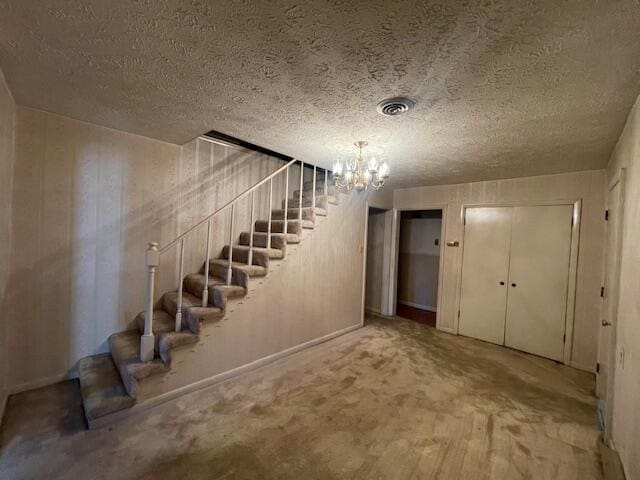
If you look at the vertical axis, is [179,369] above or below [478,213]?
→ below

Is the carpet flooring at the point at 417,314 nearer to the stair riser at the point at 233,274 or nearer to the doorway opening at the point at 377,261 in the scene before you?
the doorway opening at the point at 377,261

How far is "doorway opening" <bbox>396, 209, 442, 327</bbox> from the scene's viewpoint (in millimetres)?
5270

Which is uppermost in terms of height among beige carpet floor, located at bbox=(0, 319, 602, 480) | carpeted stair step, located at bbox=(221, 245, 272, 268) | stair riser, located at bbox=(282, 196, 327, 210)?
stair riser, located at bbox=(282, 196, 327, 210)

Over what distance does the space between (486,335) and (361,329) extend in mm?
1744

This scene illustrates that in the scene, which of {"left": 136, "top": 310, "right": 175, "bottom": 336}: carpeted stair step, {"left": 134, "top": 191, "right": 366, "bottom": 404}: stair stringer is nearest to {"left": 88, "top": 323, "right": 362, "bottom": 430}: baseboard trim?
{"left": 134, "top": 191, "right": 366, "bottom": 404}: stair stringer

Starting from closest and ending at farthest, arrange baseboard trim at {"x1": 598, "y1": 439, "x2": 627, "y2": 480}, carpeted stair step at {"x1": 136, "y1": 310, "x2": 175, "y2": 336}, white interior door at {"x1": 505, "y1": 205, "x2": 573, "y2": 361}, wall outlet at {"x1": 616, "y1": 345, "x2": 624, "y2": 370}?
1. baseboard trim at {"x1": 598, "y1": 439, "x2": 627, "y2": 480}
2. wall outlet at {"x1": 616, "y1": 345, "x2": 624, "y2": 370}
3. carpeted stair step at {"x1": 136, "y1": 310, "x2": 175, "y2": 336}
4. white interior door at {"x1": 505, "y1": 205, "x2": 573, "y2": 361}

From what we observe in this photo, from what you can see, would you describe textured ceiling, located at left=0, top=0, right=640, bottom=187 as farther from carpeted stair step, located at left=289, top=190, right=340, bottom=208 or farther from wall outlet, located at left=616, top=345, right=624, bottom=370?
wall outlet, located at left=616, top=345, right=624, bottom=370

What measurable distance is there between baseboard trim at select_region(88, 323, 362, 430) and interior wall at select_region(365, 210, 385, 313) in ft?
5.68

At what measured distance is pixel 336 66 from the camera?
1380 mm

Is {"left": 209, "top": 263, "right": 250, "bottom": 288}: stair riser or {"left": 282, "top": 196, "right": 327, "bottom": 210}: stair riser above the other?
{"left": 282, "top": 196, "right": 327, "bottom": 210}: stair riser

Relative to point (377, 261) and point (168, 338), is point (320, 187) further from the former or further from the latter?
point (168, 338)

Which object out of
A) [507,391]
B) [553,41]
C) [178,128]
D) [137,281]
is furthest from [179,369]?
[553,41]

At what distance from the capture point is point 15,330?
2135 mm

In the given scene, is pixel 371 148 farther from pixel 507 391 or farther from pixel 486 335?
pixel 486 335
